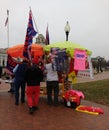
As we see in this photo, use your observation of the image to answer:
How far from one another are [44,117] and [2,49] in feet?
232

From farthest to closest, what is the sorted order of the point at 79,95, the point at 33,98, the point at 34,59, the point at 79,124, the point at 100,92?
the point at 100,92
the point at 34,59
the point at 79,95
the point at 33,98
the point at 79,124

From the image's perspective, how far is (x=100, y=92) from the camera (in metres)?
17.3

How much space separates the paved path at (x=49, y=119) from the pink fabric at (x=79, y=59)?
5.34ft

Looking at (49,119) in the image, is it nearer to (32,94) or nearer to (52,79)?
(32,94)

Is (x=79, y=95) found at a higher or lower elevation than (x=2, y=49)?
lower

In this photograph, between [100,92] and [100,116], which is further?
[100,92]

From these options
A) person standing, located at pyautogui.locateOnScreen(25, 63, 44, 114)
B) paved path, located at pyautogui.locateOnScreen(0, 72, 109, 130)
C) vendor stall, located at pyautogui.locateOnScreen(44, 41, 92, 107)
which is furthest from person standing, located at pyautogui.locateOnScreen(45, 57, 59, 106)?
person standing, located at pyautogui.locateOnScreen(25, 63, 44, 114)

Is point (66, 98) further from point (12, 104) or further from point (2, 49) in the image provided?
point (2, 49)

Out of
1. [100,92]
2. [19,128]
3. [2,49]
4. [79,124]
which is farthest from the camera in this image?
[2,49]

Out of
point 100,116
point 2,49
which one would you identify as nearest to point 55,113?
point 100,116

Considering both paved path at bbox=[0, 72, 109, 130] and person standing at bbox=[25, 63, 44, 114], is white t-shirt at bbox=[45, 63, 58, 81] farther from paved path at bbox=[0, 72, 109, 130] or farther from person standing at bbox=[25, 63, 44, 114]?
person standing at bbox=[25, 63, 44, 114]

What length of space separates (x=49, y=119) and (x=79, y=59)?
3271mm

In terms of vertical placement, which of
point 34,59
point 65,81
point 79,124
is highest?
point 34,59

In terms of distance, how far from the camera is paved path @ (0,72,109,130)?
8758 mm
